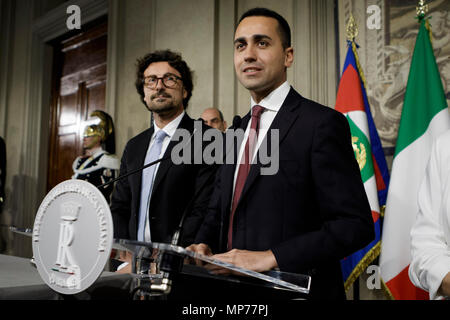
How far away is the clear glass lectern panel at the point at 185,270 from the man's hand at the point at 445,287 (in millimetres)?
671

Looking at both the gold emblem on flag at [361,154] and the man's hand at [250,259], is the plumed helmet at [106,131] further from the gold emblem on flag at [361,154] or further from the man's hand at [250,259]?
the man's hand at [250,259]

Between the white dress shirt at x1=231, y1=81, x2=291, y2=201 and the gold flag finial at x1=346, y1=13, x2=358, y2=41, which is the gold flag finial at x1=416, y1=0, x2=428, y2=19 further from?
the white dress shirt at x1=231, y1=81, x2=291, y2=201

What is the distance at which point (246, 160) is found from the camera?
1.21m

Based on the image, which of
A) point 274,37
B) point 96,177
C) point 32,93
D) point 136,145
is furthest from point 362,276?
point 32,93

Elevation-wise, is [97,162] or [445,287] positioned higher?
[97,162]

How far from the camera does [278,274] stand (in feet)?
2.50

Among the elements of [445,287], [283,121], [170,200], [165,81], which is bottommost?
[445,287]

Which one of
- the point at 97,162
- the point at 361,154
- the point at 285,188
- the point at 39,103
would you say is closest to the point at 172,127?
the point at 285,188

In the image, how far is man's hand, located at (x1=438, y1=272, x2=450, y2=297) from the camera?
1.16 metres

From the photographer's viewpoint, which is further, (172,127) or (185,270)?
(172,127)

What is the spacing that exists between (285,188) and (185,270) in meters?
A: 0.44

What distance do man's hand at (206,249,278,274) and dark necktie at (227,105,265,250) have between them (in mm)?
247
